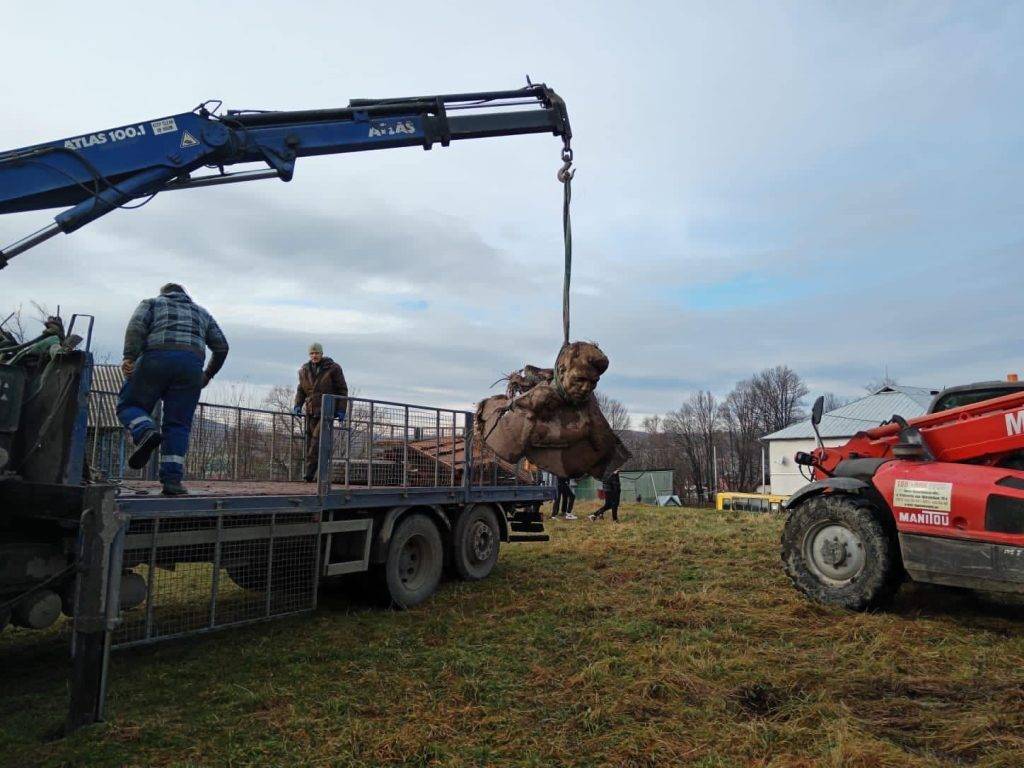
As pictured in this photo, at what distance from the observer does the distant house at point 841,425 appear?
127 ft

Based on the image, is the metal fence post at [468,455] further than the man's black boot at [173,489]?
Yes

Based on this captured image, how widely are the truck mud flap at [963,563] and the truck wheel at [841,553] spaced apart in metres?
0.26

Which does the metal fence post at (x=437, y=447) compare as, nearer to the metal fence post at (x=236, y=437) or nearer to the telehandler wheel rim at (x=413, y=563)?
the telehandler wheel rim at (x=413, y=563)

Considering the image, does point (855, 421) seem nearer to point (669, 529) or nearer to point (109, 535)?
point (669, 529)

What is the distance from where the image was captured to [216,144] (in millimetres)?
6801

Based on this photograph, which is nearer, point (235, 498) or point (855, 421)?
point (235, 498)

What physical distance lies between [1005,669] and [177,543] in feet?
20.2

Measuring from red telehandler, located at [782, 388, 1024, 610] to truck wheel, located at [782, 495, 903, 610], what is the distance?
10 mm

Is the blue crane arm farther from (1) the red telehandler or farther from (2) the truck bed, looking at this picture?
(1) the red telehandler

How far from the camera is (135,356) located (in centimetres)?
565

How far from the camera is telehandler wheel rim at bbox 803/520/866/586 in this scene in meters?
7.31

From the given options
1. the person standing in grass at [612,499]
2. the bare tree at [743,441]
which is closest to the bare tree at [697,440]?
the bare tree at [743,441]

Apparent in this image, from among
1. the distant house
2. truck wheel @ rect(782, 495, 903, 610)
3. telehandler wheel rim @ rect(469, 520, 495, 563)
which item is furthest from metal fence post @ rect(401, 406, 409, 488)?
the distant house

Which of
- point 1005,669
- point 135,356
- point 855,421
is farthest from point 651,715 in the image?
point 855,421
